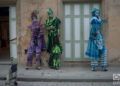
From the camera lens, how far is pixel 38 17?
49.6 feet

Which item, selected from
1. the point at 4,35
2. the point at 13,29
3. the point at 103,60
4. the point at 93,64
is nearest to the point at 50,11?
the point at 13,29

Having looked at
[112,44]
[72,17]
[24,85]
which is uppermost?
[72,17]

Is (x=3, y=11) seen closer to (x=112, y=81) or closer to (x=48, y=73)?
(x=48, y=73)

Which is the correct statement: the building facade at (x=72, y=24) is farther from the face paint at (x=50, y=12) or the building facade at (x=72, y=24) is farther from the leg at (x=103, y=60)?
the leg at (x=103, y=60)

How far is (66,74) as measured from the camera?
44.4ft

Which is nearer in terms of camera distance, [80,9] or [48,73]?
[48,73]

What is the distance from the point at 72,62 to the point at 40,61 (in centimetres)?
125

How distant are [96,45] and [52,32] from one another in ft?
5.59

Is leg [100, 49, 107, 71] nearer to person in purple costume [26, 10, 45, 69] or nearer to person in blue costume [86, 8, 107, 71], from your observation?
person in blue costume [86, 8, 107, 71]

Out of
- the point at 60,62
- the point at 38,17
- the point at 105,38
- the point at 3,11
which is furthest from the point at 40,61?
the point at 3,11

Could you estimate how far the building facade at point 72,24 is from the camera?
14.9 meters

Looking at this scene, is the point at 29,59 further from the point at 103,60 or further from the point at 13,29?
the point at 103,60

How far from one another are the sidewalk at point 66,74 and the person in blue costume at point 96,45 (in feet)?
1.18

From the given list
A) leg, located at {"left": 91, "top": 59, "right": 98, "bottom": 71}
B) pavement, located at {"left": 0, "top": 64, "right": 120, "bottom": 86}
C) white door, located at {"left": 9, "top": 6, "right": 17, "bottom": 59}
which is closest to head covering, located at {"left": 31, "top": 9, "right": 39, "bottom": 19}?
white door, located at {"left": 9, "top": 6, "right": 17, "bottom": 59}
